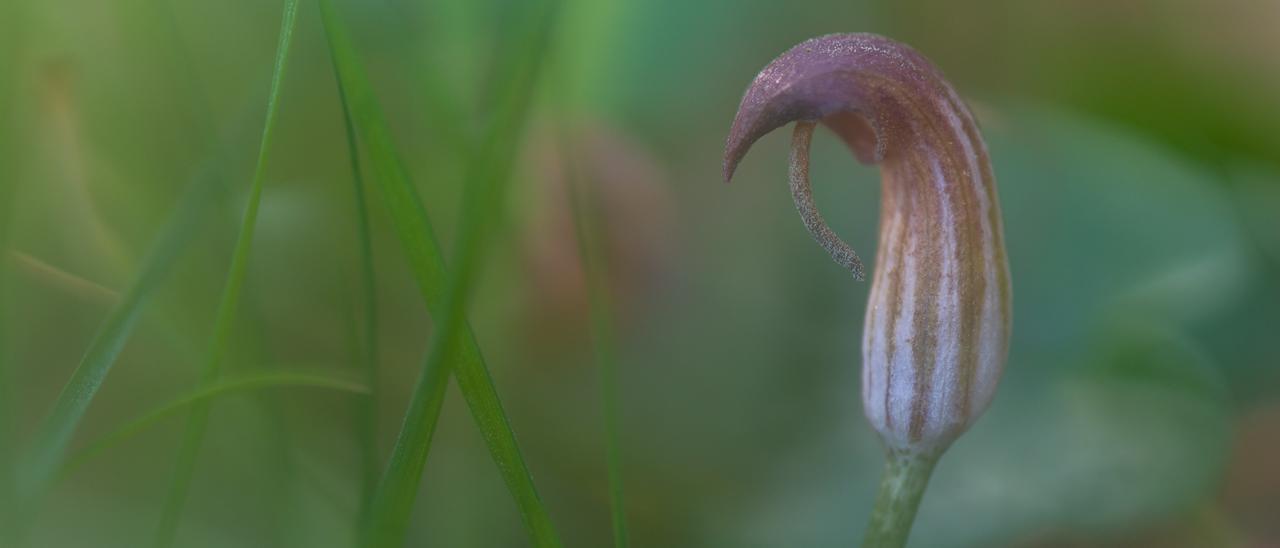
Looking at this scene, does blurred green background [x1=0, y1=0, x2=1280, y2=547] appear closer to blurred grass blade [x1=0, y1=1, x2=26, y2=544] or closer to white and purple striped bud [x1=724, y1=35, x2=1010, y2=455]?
blurred grass blade [x1=0, y1=1, x2=26, y2=544]

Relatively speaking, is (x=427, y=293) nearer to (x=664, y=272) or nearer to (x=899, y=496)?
(x=899, y=496)

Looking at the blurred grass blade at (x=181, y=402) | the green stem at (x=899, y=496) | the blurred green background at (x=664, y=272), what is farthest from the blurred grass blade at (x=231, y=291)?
the green stem at (x=899, y=496)

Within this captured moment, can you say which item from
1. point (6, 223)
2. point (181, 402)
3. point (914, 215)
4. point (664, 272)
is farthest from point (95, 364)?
point (664, 272)

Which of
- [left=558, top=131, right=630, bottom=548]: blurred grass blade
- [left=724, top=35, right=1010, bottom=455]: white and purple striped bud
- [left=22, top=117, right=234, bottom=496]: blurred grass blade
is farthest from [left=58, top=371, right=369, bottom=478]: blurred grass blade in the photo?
[left=724, top=35, right=1010, bottom=455]: white and purple striped bud

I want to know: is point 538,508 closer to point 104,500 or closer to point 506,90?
point 506,90

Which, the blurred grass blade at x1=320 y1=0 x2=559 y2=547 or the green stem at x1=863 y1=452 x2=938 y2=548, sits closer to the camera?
the blurred grass blade at x1=320 y1=0 x2=559 y2=547

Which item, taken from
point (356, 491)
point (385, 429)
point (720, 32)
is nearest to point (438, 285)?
point (356, 491)
